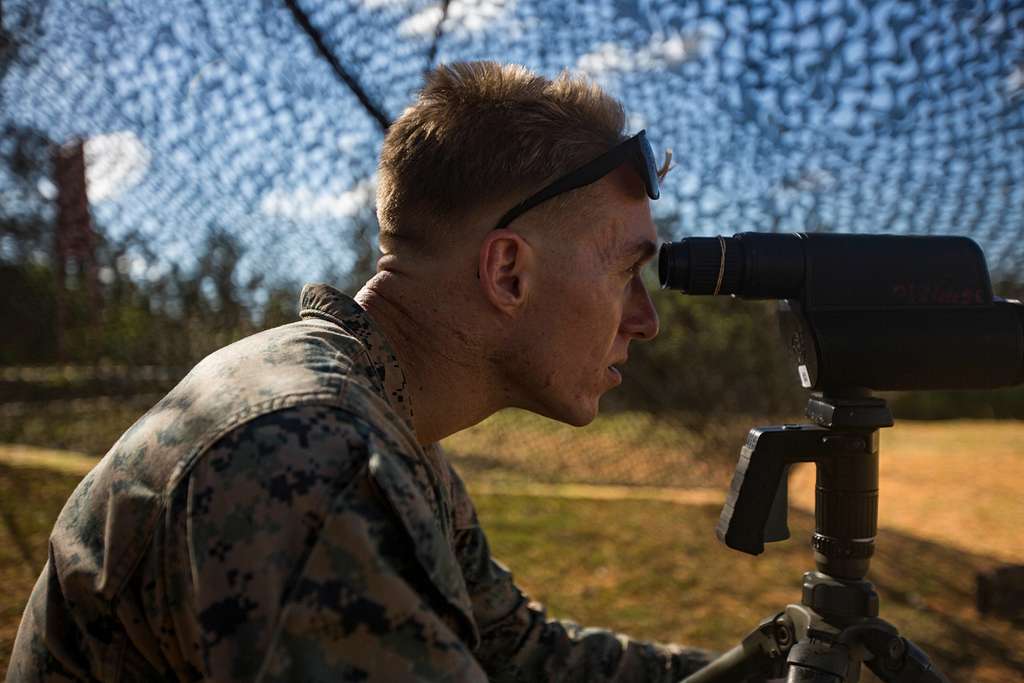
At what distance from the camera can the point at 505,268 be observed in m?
1.36

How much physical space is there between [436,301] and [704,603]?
2.06 metres

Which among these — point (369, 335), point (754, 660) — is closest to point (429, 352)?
point (369, 335)

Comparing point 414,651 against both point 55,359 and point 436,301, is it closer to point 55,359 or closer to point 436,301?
point 436,301

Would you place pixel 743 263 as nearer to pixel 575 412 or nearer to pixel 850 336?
pixel 850 336

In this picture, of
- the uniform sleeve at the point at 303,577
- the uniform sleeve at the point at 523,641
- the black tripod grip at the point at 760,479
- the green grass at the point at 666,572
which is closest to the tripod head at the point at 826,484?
the black tripod grip at the point at 760,479

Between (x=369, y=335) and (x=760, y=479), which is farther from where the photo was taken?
(x=760, y=479)

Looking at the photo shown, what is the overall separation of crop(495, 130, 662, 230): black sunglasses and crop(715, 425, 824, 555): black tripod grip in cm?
49

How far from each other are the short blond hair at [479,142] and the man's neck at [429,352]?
97mm

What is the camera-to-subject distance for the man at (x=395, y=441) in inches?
32.3

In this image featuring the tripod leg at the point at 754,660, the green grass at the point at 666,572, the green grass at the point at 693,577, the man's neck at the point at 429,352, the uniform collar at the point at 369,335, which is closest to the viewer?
the uniform collar at the point at 369,335

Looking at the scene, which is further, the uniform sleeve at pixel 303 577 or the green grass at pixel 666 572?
the green grass at pixel 666 572

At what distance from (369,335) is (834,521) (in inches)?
35.3

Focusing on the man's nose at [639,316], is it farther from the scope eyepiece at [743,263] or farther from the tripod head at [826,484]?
the tripod head at [826,484]

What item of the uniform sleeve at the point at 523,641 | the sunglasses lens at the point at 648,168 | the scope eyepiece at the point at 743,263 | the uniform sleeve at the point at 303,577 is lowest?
the uniform sleeve at the point at 523,641
